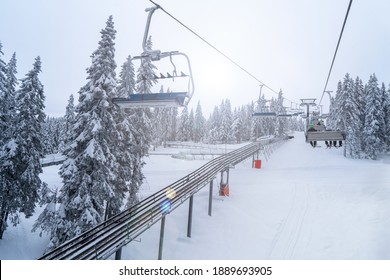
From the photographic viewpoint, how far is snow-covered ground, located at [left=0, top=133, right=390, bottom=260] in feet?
49.0

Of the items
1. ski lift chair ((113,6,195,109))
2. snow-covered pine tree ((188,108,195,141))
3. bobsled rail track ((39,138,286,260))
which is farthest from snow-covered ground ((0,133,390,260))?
snow-covered pine tree ((188,108,195,141))

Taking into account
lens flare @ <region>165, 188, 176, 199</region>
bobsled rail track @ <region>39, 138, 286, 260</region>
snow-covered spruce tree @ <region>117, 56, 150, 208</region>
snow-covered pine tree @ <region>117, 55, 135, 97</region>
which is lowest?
bobsled rail track @ <region>39, 138, 286, 260</region>

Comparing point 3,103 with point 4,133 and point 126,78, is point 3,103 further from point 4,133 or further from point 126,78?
point 126,78

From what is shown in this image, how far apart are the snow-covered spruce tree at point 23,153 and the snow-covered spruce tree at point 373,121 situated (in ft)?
153

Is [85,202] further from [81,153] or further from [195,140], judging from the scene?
[195,140]

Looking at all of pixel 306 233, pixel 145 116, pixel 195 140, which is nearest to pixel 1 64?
pixel 145 116

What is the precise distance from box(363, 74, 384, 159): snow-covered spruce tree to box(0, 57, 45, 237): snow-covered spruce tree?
46.6 metres

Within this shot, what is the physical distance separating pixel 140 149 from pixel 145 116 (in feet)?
10.1

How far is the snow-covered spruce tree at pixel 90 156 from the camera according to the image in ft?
49.8

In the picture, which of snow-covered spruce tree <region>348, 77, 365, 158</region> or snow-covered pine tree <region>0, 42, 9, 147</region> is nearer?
snow-covered pine tree <region>0, 42, 9, 147</region>

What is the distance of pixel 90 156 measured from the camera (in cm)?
1516

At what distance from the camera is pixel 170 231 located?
58.3 ft

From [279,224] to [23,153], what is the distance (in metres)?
20.7

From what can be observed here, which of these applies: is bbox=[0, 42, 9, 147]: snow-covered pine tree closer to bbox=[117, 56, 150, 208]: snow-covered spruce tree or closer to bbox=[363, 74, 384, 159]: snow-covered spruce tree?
bbox=[117, 56, 150, 208]: snow-covered spruce tree
